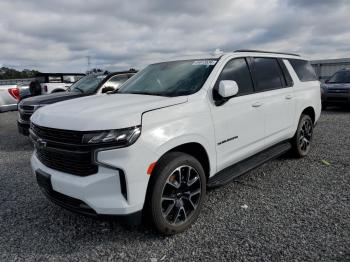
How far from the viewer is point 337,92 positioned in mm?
10820

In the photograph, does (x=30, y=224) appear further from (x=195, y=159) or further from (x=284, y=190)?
(x=284, y=190)

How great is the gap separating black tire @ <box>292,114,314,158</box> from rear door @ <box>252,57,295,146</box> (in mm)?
374

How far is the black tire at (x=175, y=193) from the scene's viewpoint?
2697 mm

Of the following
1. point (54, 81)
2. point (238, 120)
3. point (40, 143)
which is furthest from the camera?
point (54, 81)

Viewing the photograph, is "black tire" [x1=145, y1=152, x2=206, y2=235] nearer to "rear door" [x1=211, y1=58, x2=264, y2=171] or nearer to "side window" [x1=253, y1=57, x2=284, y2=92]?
"rear door" [x1=211, y1=58, x2=264, y2=171]

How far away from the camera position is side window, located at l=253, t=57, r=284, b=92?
4.15 metres

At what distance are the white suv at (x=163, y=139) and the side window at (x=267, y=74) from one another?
0.02 metres

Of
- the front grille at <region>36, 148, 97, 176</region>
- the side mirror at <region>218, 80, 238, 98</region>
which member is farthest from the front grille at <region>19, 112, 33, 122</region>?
the side mirror at <region>218, 80, 238, 98</region>

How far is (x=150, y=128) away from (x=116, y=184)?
1.83 feet

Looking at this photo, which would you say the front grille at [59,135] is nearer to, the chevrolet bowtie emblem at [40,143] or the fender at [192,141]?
the chevrolet bowtie emblem at [40,143]

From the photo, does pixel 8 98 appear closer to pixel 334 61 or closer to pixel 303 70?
pixel 303 70

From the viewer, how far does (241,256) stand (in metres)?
2.62

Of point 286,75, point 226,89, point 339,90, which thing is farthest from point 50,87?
point 339,90

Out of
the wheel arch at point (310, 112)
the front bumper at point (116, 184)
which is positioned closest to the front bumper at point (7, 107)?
the front bumper at point (116, 184)
